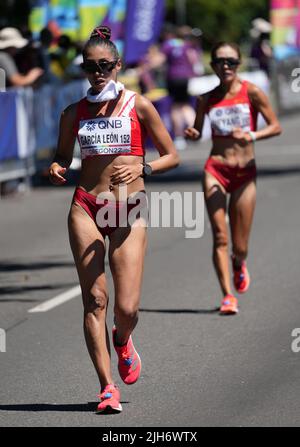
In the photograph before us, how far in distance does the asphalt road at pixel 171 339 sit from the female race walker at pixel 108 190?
0.41 meters

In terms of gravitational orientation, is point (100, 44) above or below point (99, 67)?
above

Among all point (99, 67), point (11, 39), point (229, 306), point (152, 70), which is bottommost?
point (229, 306)

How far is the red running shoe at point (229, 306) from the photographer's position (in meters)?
10.2

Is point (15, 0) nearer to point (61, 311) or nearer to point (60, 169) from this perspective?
point (61, 311)

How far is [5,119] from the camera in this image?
60.8 ft

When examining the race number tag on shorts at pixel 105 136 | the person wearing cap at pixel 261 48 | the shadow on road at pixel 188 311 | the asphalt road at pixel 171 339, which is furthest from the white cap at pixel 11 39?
the person wearing cap at pixel 261 48

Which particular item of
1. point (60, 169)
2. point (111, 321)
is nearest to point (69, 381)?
point (60, 169)

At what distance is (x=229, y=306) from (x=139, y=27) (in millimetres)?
14051

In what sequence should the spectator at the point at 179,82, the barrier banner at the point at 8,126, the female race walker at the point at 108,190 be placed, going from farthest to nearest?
the spectator at the point at 179,82 < the barrier banner at the point at 8,126 < the female race walker at the point at 108,190

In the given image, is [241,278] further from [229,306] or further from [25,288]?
[25,288]

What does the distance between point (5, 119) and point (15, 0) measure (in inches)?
330

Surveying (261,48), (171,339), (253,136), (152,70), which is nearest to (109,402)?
(171,339)

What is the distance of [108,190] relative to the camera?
7.55 metres

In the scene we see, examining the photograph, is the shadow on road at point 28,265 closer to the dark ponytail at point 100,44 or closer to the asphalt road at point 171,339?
the asphalt road at point 171,339
